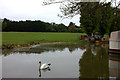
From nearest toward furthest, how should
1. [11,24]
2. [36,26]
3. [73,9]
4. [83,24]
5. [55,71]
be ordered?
[73,9] → [55,71] → [83,24] → [11,24] → [36,26]

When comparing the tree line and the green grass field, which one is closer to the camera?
the green grass field

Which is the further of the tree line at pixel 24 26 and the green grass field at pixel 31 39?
the tree line at pixel 24 26

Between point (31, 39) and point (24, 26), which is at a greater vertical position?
point (24, 26)

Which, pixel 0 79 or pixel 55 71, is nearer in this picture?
pixel 0 79

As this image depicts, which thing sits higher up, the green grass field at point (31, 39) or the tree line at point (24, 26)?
the tree line at point (24, 26)

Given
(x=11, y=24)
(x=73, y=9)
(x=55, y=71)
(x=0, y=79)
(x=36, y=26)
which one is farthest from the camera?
(x=36, y=26)

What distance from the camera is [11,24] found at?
99438 mm

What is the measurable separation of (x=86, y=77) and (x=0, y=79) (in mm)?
4510

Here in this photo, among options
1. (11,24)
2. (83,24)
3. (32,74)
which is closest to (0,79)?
(32,74)

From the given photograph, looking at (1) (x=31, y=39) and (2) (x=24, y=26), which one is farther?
(2) (x=24, y=26)

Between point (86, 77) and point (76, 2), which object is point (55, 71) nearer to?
point (86, 77)

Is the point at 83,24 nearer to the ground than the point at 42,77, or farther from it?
farther from it

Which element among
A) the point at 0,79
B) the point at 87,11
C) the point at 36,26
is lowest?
the point at 0,79

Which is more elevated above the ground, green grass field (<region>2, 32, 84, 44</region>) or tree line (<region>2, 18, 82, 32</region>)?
tree line (<region>2, 18, 82, 32</region>)
